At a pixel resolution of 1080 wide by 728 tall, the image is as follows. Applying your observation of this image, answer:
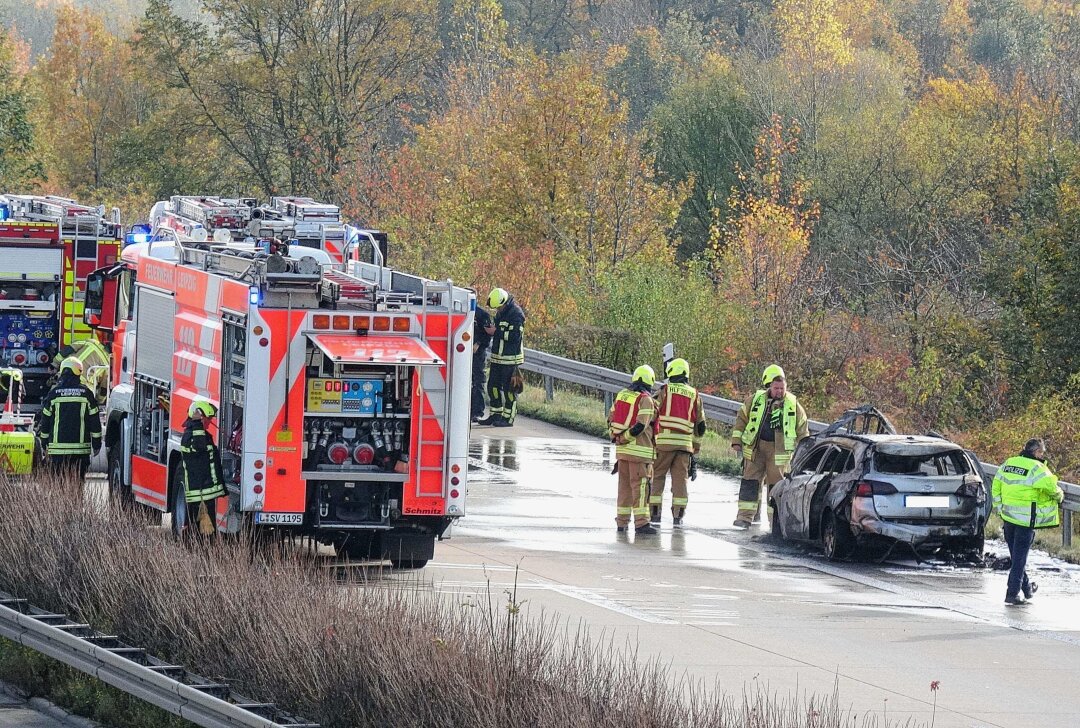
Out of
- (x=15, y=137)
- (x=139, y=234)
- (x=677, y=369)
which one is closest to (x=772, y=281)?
(x=139, y=234)

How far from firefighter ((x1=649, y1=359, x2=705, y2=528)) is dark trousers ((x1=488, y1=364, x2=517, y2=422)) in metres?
5.38

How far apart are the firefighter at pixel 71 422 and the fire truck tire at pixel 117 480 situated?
257 millimetres

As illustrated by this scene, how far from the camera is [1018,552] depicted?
1548cm

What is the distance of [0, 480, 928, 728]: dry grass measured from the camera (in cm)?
841

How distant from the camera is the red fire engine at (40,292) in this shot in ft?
A: 77.6

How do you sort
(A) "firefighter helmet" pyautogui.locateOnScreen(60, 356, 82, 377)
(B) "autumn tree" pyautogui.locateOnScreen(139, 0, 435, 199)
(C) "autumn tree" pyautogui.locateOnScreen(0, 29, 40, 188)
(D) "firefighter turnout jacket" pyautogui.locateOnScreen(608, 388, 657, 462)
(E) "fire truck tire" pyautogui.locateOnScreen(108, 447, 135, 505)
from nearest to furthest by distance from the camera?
(E) "fire truck tire" pyautogui.locateOnScreen(108, 447, 135, 505) < (A) "firefighter helmet" pyautogui.locateOnScreen(60, 356, 82, 377) < (D) "firefighter turnout jacket" pyautogui.locateOnScreen(608, 388, 657, 462) < (B) "autumn tree" pyautogui.locateOnScreen(139, 0, 435, 199) < (C) "autumn tree" pyautogui.locateOnScreen(0, 29, 40, 188)

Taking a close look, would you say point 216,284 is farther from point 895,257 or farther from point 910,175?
point 910,175

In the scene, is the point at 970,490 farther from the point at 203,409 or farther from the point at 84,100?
the point at 84,100

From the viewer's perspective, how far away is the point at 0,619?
11.7 metres

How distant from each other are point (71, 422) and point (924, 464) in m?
Answer: 8.38

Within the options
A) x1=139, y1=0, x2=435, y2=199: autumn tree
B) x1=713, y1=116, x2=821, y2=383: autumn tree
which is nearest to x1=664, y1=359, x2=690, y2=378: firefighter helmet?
x1=713, y1=116, x2=821, y2=383: autumn tree

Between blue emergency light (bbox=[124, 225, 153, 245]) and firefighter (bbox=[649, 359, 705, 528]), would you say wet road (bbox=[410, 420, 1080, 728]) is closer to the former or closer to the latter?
firefighter (bbox=[649, 359, 705, 528])

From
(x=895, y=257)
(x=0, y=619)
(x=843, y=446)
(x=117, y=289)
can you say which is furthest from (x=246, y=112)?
(x=0, y=619)

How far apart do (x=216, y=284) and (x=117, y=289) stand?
15.7 ft
